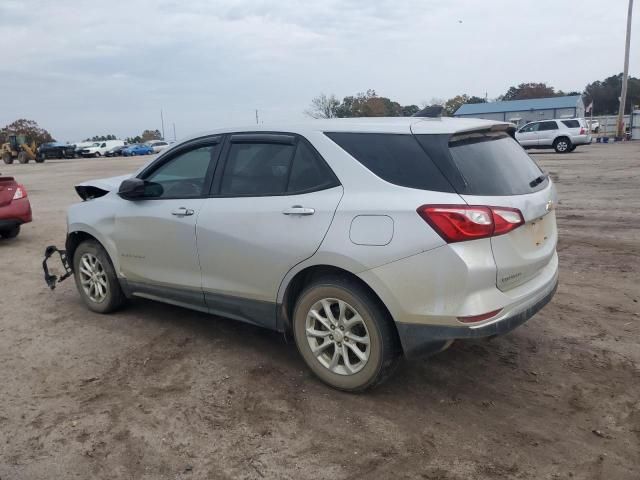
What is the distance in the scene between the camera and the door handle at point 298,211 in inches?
140

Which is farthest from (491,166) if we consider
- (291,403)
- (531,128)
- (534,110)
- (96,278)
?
(534,110)

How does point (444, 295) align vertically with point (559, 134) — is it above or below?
below

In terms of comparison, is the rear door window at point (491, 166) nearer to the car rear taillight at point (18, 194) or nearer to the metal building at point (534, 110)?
the car rear taillight at point (18, 194)

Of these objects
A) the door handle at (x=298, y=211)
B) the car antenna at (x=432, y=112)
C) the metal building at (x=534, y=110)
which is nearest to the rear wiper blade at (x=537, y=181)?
the car antenna at (x=432, y=112)

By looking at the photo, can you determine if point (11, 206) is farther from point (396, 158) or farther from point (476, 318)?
point (476, 318)

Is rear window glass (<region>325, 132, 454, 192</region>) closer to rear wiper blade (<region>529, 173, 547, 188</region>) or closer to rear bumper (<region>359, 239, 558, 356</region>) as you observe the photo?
rear bumper (<region>359, 239, 558, 356</region>)

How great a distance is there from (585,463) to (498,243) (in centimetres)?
122

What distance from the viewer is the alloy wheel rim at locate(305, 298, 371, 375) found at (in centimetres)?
348

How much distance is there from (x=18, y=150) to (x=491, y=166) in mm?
46487

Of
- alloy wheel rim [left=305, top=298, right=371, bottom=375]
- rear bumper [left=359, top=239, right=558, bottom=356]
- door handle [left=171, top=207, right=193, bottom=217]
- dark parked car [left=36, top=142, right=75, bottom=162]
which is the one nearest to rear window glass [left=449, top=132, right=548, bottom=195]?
rear bumper [left=359, top=239, right=558, bottom=356]

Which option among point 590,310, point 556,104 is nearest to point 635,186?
point 590,310

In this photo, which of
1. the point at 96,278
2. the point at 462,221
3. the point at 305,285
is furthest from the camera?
the point at 96,278

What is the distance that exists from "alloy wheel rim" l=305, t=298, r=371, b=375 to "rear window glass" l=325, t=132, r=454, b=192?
850 mm

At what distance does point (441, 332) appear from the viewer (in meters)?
3.18
